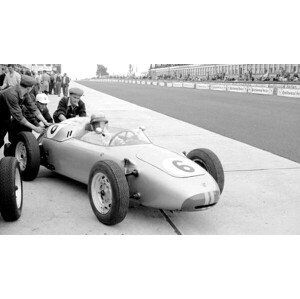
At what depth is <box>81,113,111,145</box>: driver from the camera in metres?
5.03

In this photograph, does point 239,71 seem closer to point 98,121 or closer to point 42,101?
point 42,101

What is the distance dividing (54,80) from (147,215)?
2331 cm

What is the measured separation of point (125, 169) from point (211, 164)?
40.9 inches

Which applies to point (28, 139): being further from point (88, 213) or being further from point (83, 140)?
point (88, 213)

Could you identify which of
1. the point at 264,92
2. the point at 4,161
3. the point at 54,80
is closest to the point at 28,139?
the point at 4,161

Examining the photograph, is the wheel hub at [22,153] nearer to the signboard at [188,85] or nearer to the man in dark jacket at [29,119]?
the man in dark jacket at [29,119]

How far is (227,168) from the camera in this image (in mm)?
6785

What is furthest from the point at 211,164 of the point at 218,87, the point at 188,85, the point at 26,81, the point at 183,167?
the point at 188,85

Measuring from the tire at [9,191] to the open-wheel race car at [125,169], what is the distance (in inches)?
29.9

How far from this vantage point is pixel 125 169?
447 centimetres

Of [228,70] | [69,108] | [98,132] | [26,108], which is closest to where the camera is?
[98,132]

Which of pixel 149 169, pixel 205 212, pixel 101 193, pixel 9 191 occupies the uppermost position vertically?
pixel 149 169

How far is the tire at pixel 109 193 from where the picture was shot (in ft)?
13.1

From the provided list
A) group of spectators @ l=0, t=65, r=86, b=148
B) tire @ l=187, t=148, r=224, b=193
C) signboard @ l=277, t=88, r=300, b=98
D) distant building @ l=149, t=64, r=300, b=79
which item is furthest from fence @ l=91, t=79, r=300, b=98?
tire @ l=187, t=148, r=224, b=193
